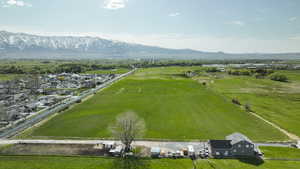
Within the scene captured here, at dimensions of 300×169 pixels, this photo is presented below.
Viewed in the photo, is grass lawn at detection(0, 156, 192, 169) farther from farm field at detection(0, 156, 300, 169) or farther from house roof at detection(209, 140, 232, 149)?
house roof at detection(209, 140, 232, 149)

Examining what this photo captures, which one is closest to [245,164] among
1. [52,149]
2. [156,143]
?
[156,143]

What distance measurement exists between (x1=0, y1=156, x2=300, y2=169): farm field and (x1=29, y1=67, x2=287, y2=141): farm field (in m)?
7.34

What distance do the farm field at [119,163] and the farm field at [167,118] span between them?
7.34 meters

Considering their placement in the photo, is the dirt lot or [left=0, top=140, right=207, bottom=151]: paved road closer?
the dirt lot

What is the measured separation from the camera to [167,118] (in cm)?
4500

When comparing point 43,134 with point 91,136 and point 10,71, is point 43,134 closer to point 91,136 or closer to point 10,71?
point 91,136

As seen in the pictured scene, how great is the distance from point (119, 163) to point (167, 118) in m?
20.1

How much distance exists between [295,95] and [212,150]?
6075cm

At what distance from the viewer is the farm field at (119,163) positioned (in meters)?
26.5

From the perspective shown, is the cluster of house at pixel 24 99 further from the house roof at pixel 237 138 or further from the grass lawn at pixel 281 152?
the grass lawn at pixel 281 152

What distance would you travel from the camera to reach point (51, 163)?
1080 inches

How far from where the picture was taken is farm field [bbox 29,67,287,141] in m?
36.8

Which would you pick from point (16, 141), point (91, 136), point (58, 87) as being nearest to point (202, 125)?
point (91, 136)

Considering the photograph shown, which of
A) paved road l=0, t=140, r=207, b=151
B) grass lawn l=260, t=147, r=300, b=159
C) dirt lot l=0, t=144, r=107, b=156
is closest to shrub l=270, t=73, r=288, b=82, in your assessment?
grass lawn l=260, t=147, r=300, b=159
